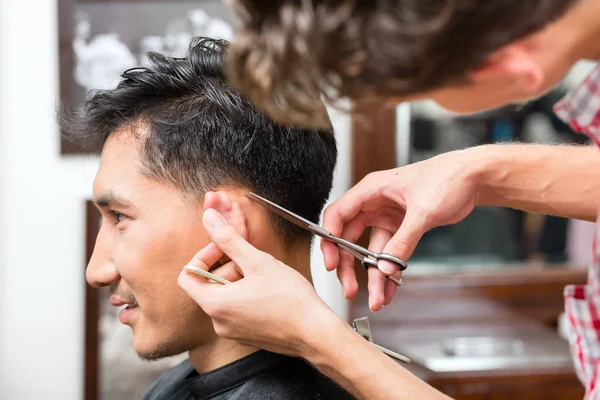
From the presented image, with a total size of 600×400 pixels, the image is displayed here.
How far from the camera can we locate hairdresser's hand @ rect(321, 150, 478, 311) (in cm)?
121

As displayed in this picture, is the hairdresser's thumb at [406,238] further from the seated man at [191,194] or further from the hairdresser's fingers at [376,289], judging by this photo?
the seated man at [191,194]

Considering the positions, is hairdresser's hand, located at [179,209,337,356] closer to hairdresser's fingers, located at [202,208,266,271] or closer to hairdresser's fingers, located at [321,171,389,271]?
hairdresser's fingers, located at [202,208,266,271]

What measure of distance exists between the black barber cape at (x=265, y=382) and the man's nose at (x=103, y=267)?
0.26 m

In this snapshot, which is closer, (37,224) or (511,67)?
(511,67)

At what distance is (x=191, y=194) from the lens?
49.8 inches

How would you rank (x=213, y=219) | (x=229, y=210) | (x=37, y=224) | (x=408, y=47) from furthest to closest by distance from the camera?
1. (x=37, y=224)
2. (x=229, y=210)
3. (x=213, y=219)
4. (x=408, y=47)

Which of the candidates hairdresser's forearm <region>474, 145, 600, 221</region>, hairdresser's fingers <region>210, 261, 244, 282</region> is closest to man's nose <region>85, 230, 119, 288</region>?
hairdresser's fingers <region>210, 261, 244, 282</region>

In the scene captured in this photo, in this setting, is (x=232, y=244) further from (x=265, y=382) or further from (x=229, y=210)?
(x=265, y=382)

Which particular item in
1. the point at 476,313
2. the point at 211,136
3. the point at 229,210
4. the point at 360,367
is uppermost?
the point at 211,136

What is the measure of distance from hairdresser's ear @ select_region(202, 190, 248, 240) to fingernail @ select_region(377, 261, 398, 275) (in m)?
0.25

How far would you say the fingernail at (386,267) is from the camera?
1167mm

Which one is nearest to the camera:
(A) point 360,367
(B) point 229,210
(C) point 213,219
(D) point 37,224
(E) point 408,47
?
(E) point 408,47

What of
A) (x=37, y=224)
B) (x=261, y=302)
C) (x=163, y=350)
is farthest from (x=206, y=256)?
(x=37, y=224)

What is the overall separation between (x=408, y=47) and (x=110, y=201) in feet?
2.40
